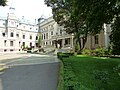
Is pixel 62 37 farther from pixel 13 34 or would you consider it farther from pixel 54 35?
pixel 13 34

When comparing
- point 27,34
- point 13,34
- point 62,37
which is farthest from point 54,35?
point 27,34

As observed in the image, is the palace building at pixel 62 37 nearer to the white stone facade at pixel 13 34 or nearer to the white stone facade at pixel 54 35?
the white stone facade at pixel 54 35

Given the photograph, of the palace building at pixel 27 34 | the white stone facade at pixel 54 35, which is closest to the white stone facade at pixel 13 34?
the palace building at pixel 27 34

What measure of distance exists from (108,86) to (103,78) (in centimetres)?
158

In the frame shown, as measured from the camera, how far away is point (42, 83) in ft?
39.0

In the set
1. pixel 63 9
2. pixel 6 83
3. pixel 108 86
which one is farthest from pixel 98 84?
pixel 63 9

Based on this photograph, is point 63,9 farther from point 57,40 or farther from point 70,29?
point 57,40

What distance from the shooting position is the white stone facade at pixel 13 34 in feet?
231

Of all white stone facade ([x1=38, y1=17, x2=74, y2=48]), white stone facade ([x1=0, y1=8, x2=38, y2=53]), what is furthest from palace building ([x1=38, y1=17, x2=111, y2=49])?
white stone facade ([x1=0, y1=8, x2=38, y2=53])

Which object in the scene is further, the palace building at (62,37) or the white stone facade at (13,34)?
the white stone facade at (13,34)

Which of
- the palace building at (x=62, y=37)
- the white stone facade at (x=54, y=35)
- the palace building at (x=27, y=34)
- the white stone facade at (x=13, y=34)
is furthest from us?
the white stone facade at (x=13, y=34)

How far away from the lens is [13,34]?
2881 inches

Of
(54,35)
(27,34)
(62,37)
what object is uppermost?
(27,34)

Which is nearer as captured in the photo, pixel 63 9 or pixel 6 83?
pixel 6 83
